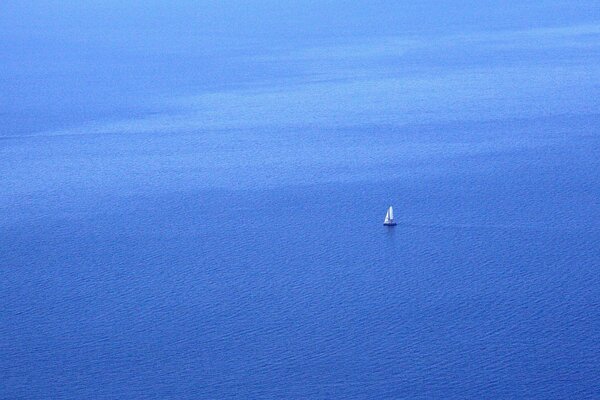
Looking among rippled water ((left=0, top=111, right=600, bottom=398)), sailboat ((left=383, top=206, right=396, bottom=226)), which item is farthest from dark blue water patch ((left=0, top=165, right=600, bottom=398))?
sailboat ((left=383, top=206, right=396, bottom=226))

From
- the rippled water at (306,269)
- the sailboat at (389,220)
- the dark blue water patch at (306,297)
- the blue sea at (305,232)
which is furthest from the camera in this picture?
the sailboat at (389,220)

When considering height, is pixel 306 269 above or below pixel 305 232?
below

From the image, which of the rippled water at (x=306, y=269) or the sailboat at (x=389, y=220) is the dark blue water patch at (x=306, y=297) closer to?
the rippled water at (x=306, y=269)

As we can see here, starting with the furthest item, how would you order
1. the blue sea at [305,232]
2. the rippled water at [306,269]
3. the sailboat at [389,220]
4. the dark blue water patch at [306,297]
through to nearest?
the sailboat at [389,220] → the blue sea at [305,232] → the rippled water at [306,269] → the dark blue water patch at [306,297]

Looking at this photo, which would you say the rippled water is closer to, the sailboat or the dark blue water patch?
the dark blue water patch

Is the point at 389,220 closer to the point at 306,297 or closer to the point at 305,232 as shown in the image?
the point at 305,232

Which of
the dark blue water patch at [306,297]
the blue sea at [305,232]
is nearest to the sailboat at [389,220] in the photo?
the dark blue water patch at [306,297]

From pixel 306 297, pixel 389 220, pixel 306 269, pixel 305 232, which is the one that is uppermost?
pixel 389 220

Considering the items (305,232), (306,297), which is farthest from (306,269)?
(305,232)

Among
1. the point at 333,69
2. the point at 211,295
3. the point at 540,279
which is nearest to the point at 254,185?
the point at 211,295
